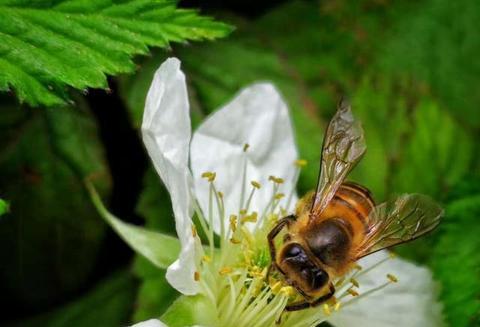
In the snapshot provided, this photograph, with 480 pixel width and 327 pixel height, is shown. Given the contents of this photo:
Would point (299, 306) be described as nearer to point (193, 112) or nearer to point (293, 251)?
point (293, 251)

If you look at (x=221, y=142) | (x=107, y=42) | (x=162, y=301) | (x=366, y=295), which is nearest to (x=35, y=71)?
(x=107, y=42)

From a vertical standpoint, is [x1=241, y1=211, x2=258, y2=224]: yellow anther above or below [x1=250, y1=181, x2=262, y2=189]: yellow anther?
below

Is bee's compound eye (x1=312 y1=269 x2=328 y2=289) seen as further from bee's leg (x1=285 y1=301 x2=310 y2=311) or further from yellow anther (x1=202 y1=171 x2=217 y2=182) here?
yellow anther (x1=202 y1=171 x2=217 y2=182)

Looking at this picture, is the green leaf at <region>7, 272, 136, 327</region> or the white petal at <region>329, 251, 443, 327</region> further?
the green leaf at <region>7, 272, 136, 327</region>

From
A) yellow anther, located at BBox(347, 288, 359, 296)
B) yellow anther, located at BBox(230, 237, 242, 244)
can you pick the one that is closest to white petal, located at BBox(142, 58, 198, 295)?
yellow anther, located at BBox(230, 237, 242, 244)

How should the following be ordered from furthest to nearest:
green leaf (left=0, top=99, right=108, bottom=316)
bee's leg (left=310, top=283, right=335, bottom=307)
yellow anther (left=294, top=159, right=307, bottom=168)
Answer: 1. green leaf (left=0, top=99, right=108, bottom=316)
2. yellow anther (left=294, top=159, right=307, bottom=168)
3. bee's leg (left=310, top=283, right=335, bottom=307)

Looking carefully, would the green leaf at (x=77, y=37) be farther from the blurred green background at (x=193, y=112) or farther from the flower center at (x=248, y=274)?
the flower center at (x=248, y=274)

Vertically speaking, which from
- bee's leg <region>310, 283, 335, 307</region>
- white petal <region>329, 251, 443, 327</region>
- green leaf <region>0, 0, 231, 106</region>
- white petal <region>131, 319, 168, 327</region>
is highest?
green leaf <region>0, 0, 231, 106</region>

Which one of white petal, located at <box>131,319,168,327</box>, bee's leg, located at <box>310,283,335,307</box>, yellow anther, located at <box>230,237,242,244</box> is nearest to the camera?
white petal, located at <box>131,319,168,327</box>

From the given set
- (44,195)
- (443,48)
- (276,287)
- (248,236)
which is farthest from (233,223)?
(443,48)

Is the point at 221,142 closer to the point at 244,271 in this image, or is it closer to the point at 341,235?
the point at 244,271
